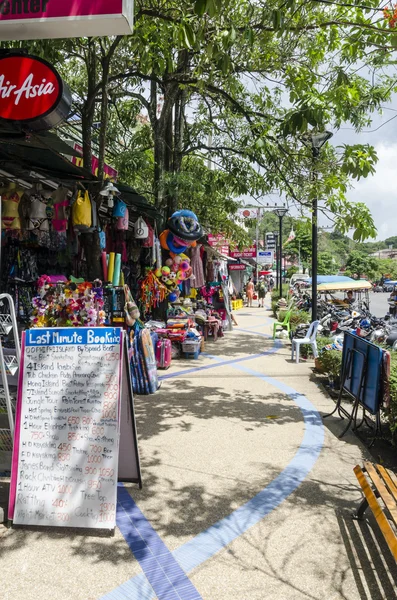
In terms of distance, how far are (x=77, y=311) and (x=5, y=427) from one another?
8.41ft

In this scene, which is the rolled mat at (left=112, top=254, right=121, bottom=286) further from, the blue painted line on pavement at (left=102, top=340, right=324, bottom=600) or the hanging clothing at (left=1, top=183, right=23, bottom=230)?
the blue painted line on pavement at (left=102, top=340, right=324, bottom=600)

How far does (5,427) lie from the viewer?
12.8ft

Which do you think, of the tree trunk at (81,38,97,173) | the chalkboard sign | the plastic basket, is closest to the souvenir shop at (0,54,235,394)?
the tree trunk at (81,38,97,173)

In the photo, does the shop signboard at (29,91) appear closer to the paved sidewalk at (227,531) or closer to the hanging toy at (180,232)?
the paved sidewalk at (227,531)

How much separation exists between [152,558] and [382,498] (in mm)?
1633

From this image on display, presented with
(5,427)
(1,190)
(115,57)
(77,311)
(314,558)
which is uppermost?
(115,57)

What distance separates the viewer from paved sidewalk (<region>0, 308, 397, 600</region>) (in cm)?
303

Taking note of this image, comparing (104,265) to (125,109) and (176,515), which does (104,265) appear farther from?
(125,109)

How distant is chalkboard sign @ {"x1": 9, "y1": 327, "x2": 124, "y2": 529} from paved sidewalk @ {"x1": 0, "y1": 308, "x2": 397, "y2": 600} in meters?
0.22

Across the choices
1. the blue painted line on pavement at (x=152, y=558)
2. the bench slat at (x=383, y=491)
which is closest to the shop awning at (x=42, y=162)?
the blue painted line on pavement at (x=152, y=558)

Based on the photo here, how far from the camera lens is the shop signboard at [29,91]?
4195mm

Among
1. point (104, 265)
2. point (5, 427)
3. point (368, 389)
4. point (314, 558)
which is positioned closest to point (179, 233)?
point (104, 265)

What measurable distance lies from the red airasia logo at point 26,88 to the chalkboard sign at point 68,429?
75.5 inches

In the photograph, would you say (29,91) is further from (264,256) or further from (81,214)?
(264,256)
